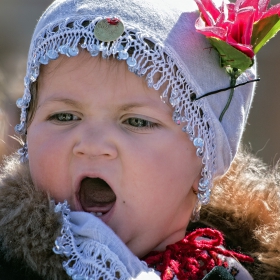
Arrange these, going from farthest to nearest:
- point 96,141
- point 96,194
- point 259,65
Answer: point 259,65, point 96,194, point 96,141

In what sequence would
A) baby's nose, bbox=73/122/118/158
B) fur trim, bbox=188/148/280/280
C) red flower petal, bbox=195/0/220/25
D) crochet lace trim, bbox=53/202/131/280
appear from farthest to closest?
fur trim, bbox=188/148/280/280 < red flower petal, bbox=195/0/220/25 < baby's nose, bbox=73/122/118/158 < crochet lace trim, bbox=53/202/131/280

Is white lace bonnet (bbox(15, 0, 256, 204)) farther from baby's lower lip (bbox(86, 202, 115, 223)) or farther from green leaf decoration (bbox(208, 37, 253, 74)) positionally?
baby's lower lip (bbox(86, 202, 115, 223))

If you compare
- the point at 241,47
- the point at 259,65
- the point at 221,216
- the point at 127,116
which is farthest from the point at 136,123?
the point at 259,65

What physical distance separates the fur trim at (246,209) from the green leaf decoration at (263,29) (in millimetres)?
590

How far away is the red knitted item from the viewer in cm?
178

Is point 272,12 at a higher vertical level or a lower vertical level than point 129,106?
higher

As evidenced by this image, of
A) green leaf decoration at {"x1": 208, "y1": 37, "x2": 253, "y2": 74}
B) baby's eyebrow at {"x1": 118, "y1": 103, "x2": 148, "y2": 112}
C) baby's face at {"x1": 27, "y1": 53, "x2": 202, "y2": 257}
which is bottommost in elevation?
baby's face at {"x1": 27, "y1": 53, "x2": 202, "y2": 257}

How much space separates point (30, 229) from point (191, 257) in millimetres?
548

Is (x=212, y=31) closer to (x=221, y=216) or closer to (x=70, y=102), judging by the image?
(x=70, y=102)

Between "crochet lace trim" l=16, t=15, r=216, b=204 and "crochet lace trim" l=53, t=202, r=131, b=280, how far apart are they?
1.56 ft

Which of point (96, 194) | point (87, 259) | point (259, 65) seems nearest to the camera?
point (87, 259)

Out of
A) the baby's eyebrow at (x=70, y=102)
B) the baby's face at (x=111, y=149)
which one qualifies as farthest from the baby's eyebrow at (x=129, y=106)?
the baby's eyebrow at (x=70, y=102)

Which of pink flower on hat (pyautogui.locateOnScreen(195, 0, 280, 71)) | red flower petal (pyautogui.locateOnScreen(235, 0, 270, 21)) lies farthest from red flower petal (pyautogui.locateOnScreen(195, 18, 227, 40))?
red flower petal (pyautogui.locateOnScreen(235, 0, 270, 21))

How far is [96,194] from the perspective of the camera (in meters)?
1.81
